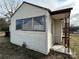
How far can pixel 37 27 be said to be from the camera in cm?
794

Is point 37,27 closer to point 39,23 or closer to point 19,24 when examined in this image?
point 39,23

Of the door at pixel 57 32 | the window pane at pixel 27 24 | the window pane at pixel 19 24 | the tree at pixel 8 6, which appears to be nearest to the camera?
the window pane at pixel 27 24

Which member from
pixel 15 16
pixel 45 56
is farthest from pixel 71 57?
pixel 15 16

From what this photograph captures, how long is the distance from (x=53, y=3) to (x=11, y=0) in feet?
38.0

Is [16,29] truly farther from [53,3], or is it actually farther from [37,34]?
[53,3]

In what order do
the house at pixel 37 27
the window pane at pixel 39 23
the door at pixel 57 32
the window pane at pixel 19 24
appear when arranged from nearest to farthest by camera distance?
the house at pixel 37 27 < the window pane at pixel 39 23 < the window pane at pixel 19 24 < the door at pixel 57 32

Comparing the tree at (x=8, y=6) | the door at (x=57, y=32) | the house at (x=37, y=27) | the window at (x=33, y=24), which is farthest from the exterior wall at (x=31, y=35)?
the tree at (x=8, y=6)

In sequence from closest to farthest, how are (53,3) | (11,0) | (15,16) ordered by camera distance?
(15,16), (53,3), (11,0)

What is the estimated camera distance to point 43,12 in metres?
7.55

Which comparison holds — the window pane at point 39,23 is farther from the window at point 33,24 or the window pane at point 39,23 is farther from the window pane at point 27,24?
the window pane at point 27,24

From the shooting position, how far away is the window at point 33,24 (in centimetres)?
763

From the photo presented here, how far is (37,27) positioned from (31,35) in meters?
1.04

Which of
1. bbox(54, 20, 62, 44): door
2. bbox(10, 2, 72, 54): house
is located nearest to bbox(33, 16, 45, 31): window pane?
bbox(10, 2, 72, 54): house

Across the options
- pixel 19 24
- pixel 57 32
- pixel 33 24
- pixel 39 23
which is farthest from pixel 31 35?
pixel 57 32
